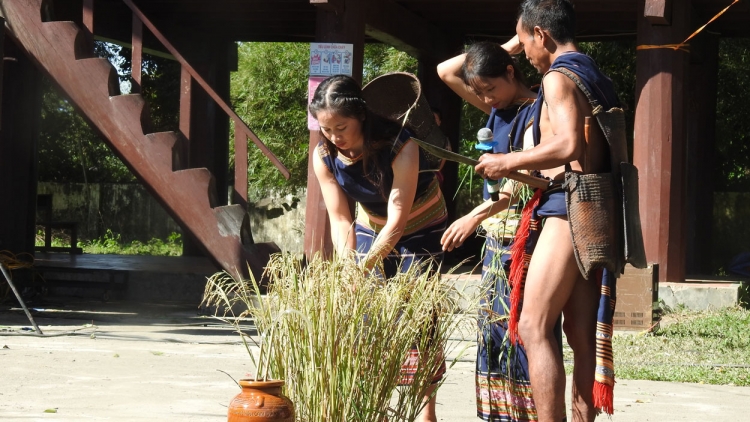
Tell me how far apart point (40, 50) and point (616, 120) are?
7.22 metres

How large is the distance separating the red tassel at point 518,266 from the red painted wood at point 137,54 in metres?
6.42

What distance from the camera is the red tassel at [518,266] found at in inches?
171

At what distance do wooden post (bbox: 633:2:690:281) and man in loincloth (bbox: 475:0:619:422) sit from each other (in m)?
6.09

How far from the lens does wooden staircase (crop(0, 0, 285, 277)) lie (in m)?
9.89

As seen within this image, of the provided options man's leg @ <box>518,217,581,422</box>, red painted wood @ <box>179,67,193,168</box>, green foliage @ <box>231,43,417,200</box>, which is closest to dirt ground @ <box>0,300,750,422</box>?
man's leg @ <box>518,217,581,422</box>

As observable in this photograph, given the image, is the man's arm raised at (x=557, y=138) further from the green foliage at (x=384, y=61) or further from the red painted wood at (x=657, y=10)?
the green foliage at (x=384, y=61)

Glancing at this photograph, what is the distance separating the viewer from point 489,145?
14.3ft

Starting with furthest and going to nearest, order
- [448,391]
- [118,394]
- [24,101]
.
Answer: [24,101] → [448,391] → [118,394]

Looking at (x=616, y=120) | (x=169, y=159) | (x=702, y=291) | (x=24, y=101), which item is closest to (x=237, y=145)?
(x=169, y=159)

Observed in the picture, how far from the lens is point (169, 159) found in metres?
9.93

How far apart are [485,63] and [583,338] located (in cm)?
121

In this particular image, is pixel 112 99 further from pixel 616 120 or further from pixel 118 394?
pixel 616 120

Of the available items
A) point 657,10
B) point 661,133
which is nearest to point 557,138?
point 657,10

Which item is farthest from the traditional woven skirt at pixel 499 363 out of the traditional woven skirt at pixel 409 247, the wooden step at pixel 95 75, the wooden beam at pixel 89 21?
the wooden beam at pixel 89 21
